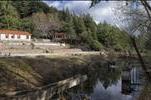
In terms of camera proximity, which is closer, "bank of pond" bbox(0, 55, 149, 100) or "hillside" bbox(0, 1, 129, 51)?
"bank of pond" bbox(0, 55, 149, 100)

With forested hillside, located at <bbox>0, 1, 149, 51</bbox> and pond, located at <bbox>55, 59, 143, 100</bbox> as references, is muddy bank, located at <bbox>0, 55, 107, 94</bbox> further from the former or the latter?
forested hillside, located at <bbox>0, 1, 149, 51</bbox>

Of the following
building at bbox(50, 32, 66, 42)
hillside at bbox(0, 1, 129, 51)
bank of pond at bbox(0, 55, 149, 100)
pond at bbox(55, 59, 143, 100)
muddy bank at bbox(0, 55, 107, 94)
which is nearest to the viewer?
bank of pond at bbox(0, 55, 149, 100)

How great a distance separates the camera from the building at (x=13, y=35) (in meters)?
87.6

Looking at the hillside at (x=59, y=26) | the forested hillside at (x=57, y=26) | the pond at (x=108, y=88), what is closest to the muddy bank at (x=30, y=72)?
the pond at (x=108, y=88)

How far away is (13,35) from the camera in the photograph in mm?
90188

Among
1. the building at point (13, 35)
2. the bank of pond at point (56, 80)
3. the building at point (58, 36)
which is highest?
the bank of pond at point (56, 80)

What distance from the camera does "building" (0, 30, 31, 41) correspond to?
87.6m

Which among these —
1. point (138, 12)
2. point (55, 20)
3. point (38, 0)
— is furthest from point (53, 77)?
point (38, 0)

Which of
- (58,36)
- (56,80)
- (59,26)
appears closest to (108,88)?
(56,80)

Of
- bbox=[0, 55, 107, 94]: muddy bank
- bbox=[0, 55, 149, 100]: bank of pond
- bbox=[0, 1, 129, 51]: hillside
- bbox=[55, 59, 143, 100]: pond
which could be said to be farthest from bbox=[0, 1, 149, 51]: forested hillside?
bbox=[0, 55, 107, 94]: muddy bank

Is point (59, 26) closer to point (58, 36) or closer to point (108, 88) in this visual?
point (58, 36)

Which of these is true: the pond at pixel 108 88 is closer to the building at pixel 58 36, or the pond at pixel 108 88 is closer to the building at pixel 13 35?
the building at pixel 13 35

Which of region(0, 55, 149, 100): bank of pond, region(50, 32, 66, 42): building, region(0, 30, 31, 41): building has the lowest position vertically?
region(50, 32, 66, 42): building

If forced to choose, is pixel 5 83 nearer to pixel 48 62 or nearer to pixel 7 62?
pixel 7 62
